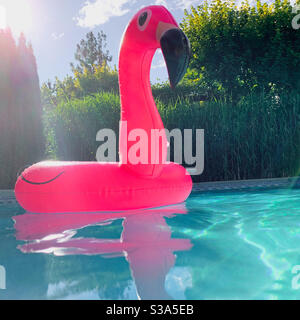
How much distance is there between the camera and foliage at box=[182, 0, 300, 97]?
1267 centimetres

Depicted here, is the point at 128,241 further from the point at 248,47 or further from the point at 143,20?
the point at 248,47

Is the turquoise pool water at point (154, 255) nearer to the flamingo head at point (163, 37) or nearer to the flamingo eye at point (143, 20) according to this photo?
the flamingo head at point (163, 37)

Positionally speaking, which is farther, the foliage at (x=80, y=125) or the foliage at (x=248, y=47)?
the foliage at (x=248, y=47)

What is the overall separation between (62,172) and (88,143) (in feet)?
11.2

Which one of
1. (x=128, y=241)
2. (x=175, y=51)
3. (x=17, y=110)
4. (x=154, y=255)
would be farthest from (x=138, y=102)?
(x=17, y=110)

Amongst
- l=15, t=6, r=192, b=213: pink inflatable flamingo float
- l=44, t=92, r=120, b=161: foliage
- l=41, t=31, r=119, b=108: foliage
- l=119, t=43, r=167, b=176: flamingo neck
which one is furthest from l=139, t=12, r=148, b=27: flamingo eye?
l=41, t=31, r=119, b=108: foliage

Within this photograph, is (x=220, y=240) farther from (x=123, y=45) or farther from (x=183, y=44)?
(x=123, y=45)

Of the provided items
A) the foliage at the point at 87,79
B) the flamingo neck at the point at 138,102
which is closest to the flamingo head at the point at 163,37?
the flamingo neck at the point at 138,102

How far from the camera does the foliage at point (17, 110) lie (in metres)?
6.21

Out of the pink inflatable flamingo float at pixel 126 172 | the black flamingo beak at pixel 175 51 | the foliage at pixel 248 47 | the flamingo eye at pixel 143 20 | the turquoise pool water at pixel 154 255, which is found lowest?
the turquoise pool water at pixel 154 255

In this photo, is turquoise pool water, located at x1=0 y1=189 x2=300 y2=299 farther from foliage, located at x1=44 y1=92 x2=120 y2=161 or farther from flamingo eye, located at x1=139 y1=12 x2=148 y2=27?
foliage, located at x1=44 y1=92 x2=120 y2=161

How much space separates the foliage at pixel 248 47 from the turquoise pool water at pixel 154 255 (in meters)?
10.7

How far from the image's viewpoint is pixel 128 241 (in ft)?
8.42

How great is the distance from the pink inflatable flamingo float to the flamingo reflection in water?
0.50 feet
